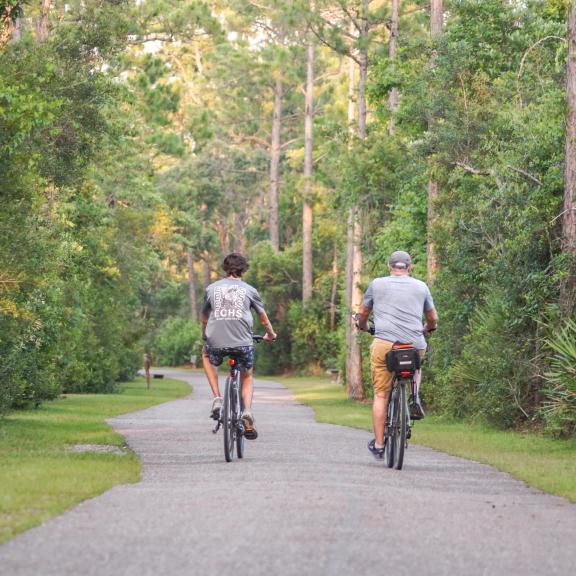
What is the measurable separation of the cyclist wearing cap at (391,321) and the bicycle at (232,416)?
1.36 meters

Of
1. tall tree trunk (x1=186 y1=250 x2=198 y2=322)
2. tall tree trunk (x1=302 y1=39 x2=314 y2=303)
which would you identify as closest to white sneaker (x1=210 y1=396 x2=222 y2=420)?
tall tree trunk (x1=302 y1=39 x2=314 y2=303)

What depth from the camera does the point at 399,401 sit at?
13.3 meters

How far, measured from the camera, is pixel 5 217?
18516 millimetres

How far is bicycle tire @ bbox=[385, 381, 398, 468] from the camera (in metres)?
13.3

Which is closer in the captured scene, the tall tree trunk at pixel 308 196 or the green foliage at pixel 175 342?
the tall tree trunk at pixel 308 196

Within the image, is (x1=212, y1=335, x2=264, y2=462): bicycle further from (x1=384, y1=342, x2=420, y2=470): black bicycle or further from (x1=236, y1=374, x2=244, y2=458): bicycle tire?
(x1=384, y1=342, x2=420, y2=470): black bicycle

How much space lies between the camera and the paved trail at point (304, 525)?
7293mm

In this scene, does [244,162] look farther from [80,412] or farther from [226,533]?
[226,533]

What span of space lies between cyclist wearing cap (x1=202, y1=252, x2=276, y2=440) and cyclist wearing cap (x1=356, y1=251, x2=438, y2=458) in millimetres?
1187

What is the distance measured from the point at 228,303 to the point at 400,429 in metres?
2.29

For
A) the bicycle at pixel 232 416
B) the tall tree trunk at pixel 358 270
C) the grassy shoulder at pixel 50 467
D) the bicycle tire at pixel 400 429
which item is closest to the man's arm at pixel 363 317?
the bicycle tire at pixel 400 429

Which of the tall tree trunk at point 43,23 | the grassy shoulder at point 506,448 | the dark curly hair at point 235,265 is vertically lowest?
the grassy shoulder at point 506,448

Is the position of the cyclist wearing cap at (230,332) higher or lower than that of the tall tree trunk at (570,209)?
lower

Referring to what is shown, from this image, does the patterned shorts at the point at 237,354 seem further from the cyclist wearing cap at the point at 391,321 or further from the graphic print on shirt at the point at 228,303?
the cyclist wearing cap at the point at 391,321
